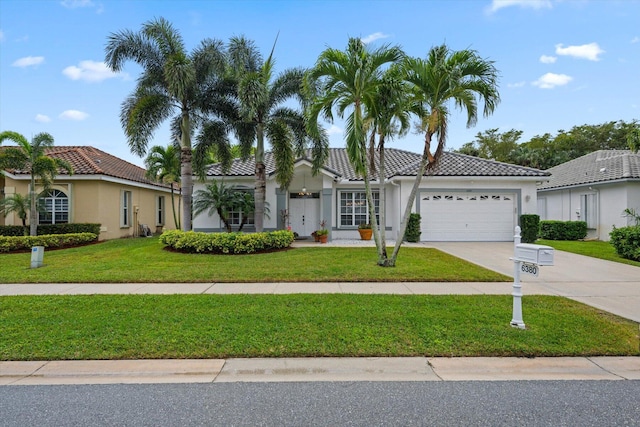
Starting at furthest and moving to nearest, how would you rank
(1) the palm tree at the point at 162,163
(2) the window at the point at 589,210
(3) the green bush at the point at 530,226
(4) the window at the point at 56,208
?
(1) the palm tree at the point at 162,163, (2) the window at the point at 589,210, (4) the window at the point at 56,208, (3) the green bush at the point at 530,226

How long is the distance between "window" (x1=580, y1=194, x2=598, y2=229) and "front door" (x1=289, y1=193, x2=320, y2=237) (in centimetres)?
1497

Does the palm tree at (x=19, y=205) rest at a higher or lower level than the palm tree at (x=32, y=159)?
lower

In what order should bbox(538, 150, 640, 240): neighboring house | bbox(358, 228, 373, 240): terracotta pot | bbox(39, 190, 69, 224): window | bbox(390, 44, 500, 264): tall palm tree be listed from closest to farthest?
bbox(390, 44, 500, 264): tall palm tree → bbox(358, 228, 373, 240): terracotta pot → bbox(538, 150, 640, 240): neighboring house → bbox(39, 190, 69, 224): window

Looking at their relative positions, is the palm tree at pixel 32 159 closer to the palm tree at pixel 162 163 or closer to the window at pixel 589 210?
the palm tree at pixel 162 163

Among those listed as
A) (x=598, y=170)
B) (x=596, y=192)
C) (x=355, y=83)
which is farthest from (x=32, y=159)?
(x=598, y=170)

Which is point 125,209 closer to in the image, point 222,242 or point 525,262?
Result: point 222,242

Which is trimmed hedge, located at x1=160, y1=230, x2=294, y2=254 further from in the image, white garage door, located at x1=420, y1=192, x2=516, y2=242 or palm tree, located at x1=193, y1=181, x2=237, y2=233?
white garage door, located at x1=420, y1=192, x2=516, y2=242

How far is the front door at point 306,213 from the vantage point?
59.1 feet

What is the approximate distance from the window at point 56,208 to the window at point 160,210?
242 inches

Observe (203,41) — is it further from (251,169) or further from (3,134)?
(3,134)

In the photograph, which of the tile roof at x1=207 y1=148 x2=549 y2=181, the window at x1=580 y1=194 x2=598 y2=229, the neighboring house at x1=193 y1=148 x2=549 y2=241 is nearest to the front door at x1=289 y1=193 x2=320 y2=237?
the neighboring house at x1=193 y1=148 x2=549 y2=241

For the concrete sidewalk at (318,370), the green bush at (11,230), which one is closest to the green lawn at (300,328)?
the concrete sidewalk at (318,370)

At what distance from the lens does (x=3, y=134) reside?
13.7m

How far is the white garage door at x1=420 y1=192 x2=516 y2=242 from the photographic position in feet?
54.7
